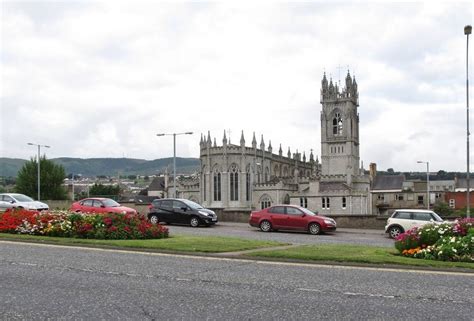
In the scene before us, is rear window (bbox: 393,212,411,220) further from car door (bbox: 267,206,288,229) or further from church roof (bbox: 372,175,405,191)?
church roof (bbox: 372,175,405,191)

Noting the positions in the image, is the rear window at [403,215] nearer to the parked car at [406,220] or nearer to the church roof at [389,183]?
the parked car at [406,220]

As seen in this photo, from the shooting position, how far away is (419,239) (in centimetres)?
1677

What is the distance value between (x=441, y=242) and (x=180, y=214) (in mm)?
18695

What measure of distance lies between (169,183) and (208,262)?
283 feet

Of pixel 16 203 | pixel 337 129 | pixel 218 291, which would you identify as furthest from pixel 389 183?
pixel 218 291

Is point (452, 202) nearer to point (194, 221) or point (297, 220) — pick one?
point (297, 220)

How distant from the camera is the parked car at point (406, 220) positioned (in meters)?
28.3

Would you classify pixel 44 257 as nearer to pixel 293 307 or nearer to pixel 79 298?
pixel 79 298

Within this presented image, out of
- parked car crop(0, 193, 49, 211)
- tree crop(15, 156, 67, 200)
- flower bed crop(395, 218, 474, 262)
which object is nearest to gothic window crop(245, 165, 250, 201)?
tree crop(15, 156, 67, 200)

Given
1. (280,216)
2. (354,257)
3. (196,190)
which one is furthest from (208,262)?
(196,190)

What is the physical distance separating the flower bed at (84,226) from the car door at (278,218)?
9538mm

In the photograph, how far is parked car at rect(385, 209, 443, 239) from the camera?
2831 cm

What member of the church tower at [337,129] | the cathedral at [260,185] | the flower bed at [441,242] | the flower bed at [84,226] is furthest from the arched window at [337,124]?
the flower bed at [441,242]

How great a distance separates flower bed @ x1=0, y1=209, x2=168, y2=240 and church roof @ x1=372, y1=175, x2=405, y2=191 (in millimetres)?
98542
